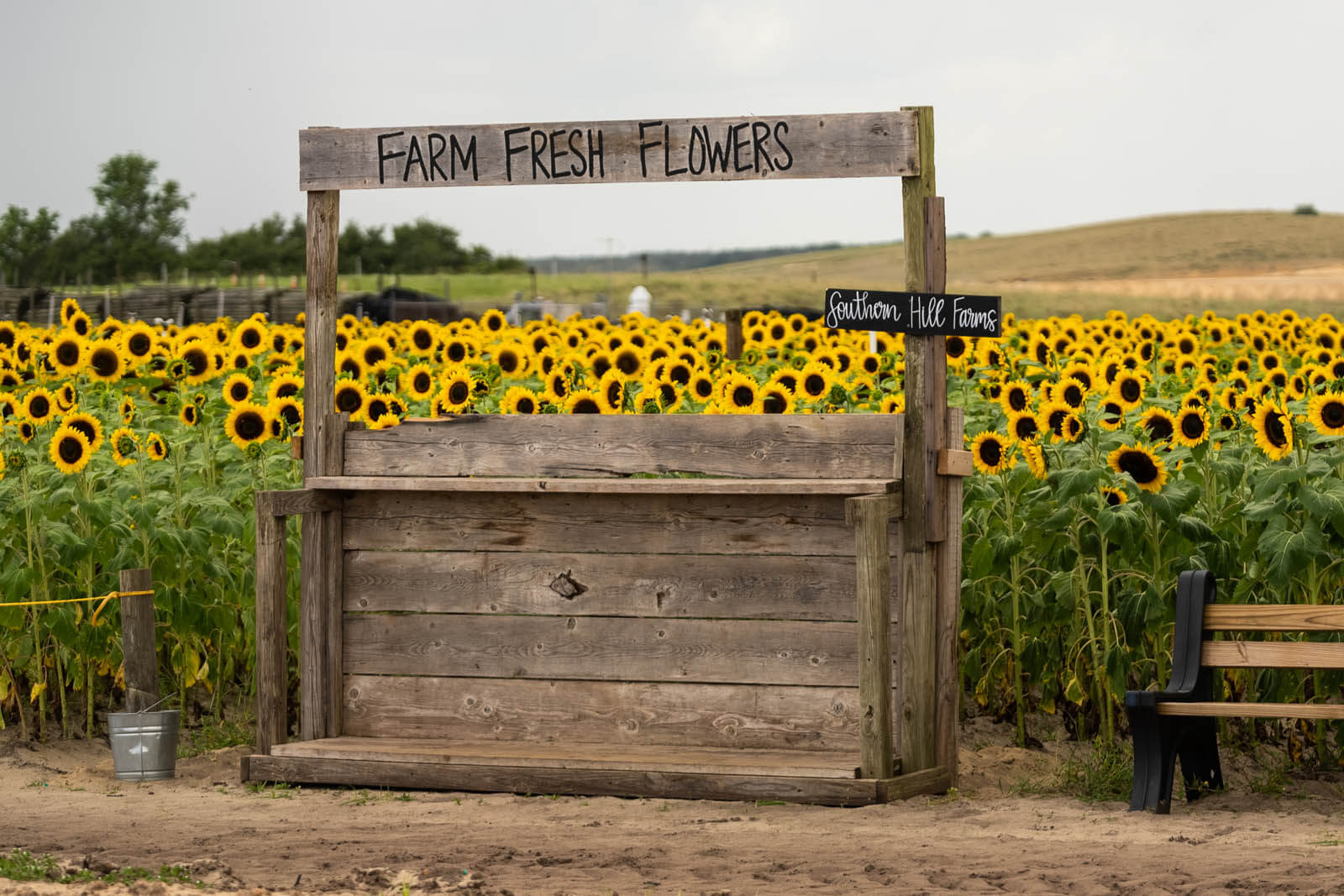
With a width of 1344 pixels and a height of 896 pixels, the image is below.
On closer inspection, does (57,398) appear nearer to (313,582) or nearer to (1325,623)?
(313,582)

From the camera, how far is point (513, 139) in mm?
7758

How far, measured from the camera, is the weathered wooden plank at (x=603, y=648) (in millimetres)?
7641

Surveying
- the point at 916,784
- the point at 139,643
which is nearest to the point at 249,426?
the point at 139,643

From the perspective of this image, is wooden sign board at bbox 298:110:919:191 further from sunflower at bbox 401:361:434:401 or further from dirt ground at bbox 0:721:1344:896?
dirt ground at bbox 0:721:1344:896

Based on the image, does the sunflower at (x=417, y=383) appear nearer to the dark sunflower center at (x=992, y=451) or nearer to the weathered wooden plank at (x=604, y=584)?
the weathered wooden plank at (x=604, y=584)

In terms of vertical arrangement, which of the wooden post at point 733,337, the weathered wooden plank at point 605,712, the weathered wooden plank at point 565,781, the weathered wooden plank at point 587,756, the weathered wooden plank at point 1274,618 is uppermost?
the wooden post at point 733,337

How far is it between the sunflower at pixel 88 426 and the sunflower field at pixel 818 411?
0.04 feet

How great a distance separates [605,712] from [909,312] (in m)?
2.11

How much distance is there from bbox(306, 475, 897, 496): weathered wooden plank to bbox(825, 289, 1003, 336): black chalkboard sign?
61cm

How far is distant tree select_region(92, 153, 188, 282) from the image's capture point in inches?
3447

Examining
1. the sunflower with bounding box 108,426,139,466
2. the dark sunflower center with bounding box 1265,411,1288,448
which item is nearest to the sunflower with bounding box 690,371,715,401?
the sunflower with bounding box 108,426,139,466

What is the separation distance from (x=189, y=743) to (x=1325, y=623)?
517cm

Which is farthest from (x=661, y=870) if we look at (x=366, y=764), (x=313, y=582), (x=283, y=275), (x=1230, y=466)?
(x=283, y=275)

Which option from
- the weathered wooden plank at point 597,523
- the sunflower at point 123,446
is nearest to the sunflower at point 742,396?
the weathered wooden plank at point 597,523
